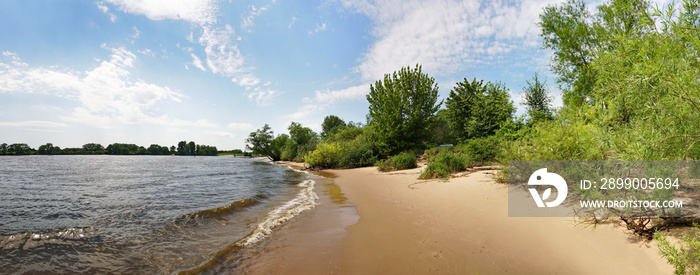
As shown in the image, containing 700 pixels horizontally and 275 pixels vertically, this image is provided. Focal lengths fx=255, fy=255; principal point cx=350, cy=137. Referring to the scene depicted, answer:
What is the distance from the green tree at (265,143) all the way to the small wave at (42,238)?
221ft

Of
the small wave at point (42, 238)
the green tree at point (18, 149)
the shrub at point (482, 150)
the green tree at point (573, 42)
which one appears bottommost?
the small wave at point (42, 238)

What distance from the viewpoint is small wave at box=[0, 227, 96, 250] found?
18.4ft

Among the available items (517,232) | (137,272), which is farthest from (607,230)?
(137,272)

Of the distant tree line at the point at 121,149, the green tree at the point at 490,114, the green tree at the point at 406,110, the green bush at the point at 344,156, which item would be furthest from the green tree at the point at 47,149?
the green tree at the point at 490,114

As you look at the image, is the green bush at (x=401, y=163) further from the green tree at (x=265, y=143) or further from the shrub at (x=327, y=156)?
the green tree at (x=265, y=143)

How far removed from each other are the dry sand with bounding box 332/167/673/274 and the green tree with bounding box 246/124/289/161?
228 feet

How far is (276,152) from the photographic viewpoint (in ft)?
242

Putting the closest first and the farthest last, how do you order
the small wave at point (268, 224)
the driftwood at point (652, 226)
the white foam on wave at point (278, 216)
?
the driftwood at point (652, 226)
the small wave at point (268, 224)
the white foam on wave at point (278, 216)

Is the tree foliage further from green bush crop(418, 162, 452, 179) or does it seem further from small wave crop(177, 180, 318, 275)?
small wave crop(177, 180, 318, 275)

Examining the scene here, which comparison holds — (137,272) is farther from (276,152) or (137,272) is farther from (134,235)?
(276,152)

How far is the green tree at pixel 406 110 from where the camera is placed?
27984mm

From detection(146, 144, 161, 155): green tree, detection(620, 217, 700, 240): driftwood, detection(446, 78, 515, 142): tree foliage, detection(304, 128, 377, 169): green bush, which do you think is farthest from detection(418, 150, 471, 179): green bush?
detection(146, 144, 161, 155): green tree

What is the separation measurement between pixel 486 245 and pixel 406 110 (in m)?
24.8

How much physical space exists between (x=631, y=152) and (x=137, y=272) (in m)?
7.99
